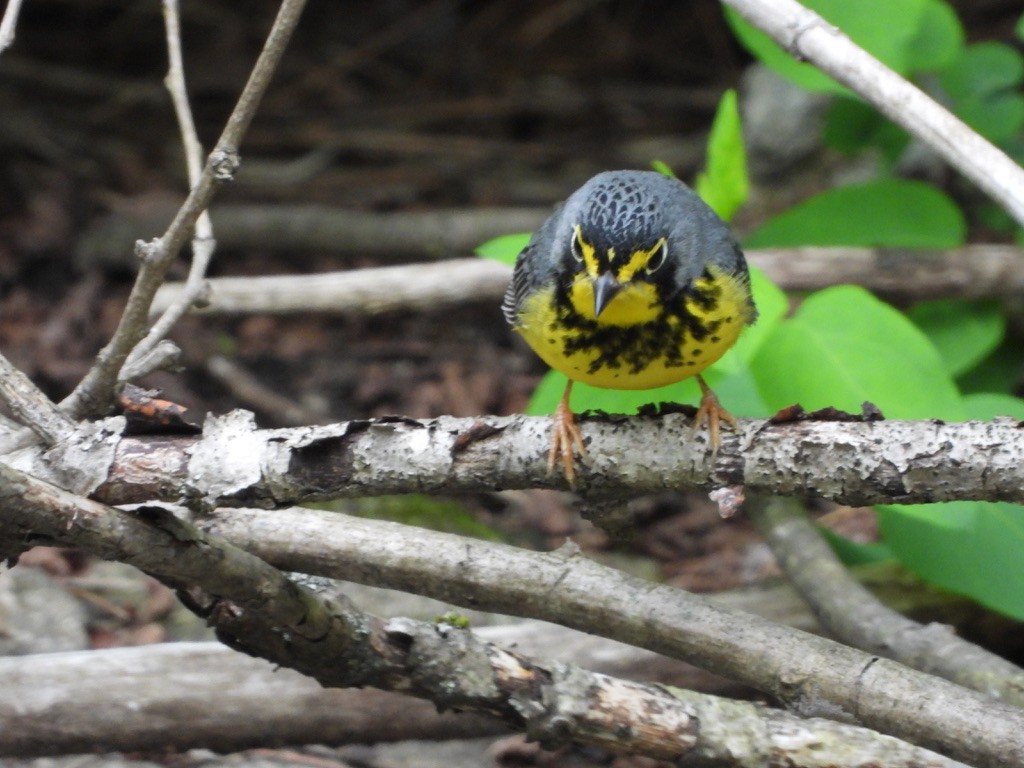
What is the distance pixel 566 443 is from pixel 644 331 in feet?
1.39

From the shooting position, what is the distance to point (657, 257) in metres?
2.86

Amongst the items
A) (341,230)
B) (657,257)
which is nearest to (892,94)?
(657,257)

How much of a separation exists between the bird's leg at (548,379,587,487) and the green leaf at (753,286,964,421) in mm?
974

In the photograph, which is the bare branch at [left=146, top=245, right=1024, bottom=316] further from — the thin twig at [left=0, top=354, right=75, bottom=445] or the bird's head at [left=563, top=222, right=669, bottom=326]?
the thin twig at [left=0, top=354, right=75, bottom=445]

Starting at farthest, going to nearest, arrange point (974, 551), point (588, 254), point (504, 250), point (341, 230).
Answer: point (341, 230), point (504, 250), point (974, 551), point (588, 254)

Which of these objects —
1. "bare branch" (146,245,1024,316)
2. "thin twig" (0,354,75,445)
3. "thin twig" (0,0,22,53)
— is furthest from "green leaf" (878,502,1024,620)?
"thin twig" (0,0,22,53)

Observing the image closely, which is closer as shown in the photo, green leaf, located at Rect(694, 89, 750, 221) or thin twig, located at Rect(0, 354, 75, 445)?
thin twig, located at Rect(0, 354, 75, 445)

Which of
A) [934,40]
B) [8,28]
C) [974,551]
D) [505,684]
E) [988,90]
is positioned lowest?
[505,684]

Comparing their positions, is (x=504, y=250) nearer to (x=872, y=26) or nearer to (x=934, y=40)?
(x=872, y=26)

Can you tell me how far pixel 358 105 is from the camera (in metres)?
7.69

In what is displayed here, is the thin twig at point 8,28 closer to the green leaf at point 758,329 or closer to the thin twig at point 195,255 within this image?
the thin twig at point 195,255

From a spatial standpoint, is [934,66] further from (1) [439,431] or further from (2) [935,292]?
(1) [439,431]

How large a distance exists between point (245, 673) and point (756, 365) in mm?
1828

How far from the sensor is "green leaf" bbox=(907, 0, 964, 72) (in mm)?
4660
